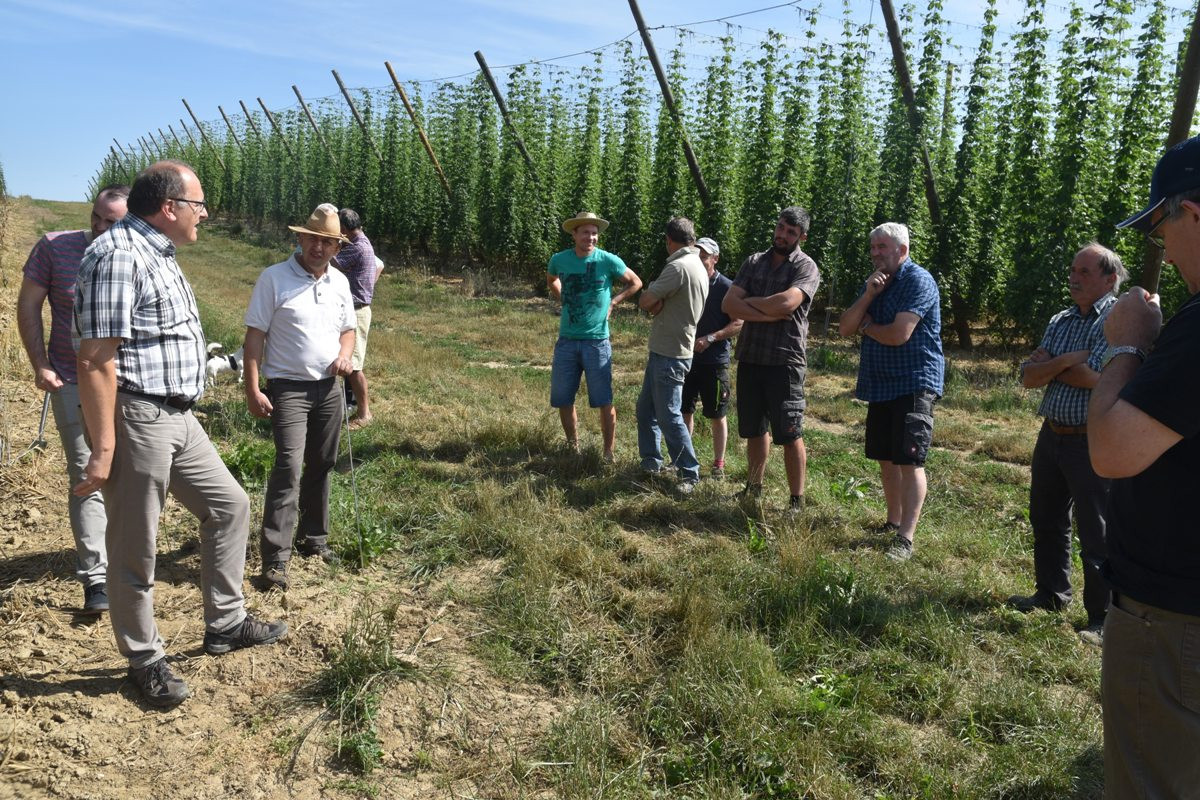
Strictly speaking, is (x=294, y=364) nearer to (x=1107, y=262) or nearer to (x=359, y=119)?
(x=1107, y=262)

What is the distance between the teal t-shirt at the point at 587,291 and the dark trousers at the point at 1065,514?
3035mm

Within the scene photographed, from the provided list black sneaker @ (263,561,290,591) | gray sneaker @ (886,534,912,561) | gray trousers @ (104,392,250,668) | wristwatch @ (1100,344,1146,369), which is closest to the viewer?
wristwatch @ (1100,344,1146,369)

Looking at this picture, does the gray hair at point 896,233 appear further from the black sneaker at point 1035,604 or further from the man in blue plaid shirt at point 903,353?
the black sneaker at point 1035,604

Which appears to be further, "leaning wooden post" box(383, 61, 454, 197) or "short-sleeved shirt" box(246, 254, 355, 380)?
"leaning wooden post" box(383, 61, 454, 197)

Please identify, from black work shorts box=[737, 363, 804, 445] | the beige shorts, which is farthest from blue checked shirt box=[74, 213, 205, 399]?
the beige shorts

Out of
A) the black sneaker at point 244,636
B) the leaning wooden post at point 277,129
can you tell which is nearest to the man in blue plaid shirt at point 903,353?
the black sneaker at point 244,636

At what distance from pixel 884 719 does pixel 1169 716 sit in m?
1.55

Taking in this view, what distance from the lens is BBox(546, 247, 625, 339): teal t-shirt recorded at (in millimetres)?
6219

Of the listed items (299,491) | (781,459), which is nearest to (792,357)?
(781,459)

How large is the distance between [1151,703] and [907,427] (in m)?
3.02

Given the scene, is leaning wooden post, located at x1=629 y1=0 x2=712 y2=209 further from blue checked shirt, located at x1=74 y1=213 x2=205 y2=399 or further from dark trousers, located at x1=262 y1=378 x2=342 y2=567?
blue checked shirt, located at x1=74 y1=213 x2=205 y2=399

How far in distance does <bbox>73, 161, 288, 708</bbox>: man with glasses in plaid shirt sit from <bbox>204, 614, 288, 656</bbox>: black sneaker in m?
0.26

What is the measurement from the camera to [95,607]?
155 inches

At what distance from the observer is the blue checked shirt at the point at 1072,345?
13.2 feet
